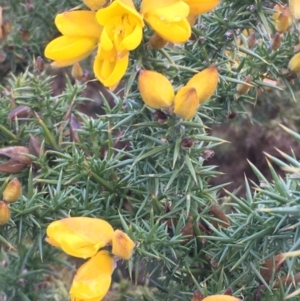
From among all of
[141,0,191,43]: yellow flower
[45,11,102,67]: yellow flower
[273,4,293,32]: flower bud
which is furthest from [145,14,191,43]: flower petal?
[273,4,293,32]: flower bud

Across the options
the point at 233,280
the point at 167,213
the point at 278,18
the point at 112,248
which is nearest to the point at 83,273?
the point at 112,248

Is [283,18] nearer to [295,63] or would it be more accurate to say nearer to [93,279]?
[295,63]

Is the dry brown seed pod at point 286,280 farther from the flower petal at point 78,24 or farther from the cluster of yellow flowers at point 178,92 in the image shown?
the flower petal at point 78,24

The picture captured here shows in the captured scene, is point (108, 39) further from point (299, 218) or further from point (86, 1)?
point (299, 218)

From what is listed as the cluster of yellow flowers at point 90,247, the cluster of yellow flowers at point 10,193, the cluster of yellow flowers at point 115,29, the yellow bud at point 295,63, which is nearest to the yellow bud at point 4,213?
the cluster of yellow flowers at point 10,193

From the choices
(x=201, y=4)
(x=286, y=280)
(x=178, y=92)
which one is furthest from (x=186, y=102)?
(x=286, y=280)
